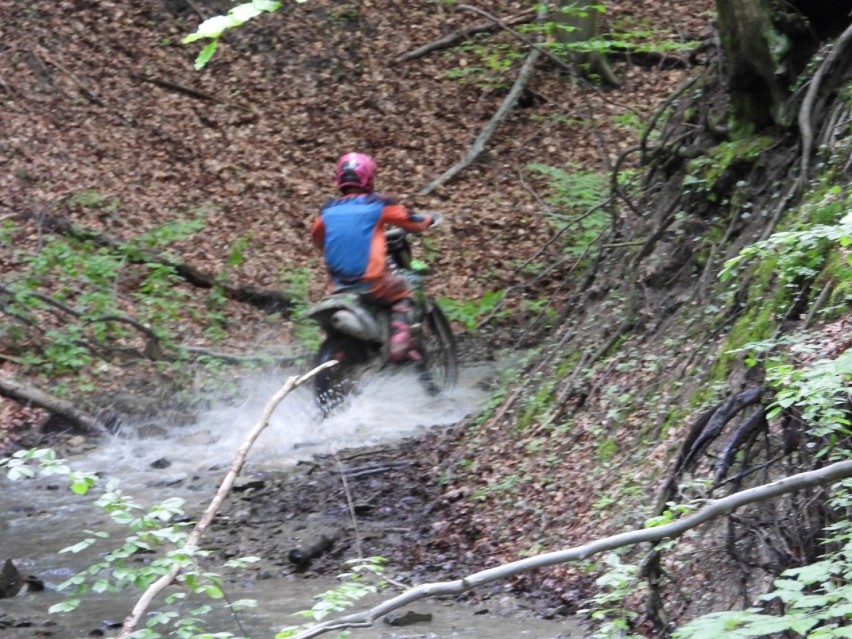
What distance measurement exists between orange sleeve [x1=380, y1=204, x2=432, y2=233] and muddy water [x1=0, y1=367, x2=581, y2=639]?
143 centimetres

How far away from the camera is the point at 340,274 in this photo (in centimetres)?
1032

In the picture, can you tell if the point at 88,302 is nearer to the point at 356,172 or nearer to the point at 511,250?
the point at 356,172

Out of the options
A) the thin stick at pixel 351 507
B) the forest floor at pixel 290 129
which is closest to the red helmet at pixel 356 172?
the thin stick at pixel 351 507

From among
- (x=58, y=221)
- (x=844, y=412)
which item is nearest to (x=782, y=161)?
(x=844, y=412)

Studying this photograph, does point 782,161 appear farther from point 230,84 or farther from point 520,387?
point 230,84

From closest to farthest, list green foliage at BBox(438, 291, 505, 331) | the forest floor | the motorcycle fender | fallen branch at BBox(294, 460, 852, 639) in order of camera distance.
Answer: fallen branch at BBox(294, 460, 852, 639) → the motorcycle fender → green foliage at BBox(438, 291, 505, 331) → the forest floor

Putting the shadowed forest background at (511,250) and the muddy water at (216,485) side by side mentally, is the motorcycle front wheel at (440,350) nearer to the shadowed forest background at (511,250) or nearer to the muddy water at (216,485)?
the muddy water at (216,485)

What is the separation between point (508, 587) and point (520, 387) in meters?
2.82

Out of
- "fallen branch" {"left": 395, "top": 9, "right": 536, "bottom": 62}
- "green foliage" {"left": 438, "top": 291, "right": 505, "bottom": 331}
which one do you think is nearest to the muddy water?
"green foliage" {"left": 438, "top": 291, "right": 505, "bottom": 331}

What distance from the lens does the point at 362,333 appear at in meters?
10.1

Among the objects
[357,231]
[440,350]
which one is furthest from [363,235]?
[440,350]

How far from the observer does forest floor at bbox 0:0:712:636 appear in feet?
50.5

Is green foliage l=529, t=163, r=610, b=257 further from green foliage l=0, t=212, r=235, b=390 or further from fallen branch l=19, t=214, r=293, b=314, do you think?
green foliage l=0, t=212, r=235, b=390

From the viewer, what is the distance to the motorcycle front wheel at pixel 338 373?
33.8 ft
